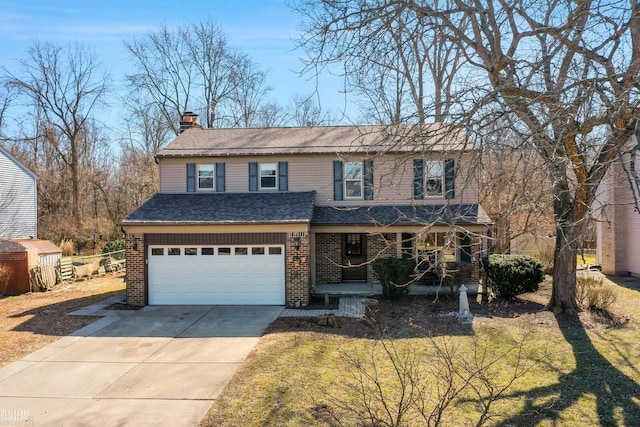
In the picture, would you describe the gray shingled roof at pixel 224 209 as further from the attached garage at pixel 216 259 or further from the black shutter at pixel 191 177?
the black shutter at pixel 191 177

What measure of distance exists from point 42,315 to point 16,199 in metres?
13.8

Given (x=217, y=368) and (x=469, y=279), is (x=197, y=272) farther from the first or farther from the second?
(x=469, y=279)

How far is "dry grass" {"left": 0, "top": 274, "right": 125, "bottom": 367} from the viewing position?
30.9 ft

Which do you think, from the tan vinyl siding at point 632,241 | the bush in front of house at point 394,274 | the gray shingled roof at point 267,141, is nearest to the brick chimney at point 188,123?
the gray shingled roof at point 267,141

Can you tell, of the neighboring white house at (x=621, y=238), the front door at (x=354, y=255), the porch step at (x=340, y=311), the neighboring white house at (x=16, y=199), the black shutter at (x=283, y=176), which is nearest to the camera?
the porch step at (x=340, y=311)

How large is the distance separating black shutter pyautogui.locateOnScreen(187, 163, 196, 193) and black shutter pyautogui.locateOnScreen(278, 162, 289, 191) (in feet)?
10.4

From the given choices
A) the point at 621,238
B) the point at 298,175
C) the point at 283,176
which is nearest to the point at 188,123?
the point at 283,176

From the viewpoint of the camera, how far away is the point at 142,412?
19.5 ft

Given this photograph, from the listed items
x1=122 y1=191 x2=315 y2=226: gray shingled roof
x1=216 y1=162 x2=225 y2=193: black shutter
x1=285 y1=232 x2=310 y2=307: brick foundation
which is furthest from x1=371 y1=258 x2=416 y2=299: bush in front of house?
x1=216 y1=162 x2=225 y2=193: black shutter

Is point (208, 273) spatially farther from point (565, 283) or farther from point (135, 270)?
point (565, 283)

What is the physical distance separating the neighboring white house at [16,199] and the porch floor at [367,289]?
18.2 m

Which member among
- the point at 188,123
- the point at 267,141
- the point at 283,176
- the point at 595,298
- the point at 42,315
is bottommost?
the point at 42,315

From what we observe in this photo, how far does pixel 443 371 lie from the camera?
7176 mm

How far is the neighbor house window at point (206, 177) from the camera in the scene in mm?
15617
